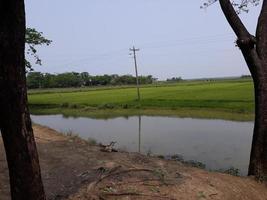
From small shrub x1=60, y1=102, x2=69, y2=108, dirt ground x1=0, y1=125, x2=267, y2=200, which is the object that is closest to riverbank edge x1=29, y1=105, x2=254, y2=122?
small shrub x1=60, y1=102, x2=69, y2=108

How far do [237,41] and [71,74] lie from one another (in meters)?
118

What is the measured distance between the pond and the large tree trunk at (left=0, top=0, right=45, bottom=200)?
8.69 m

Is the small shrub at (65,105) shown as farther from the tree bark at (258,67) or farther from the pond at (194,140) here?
the tree bark at (258,67)

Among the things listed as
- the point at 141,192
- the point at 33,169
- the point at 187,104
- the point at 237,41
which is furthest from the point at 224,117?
the point at 33,169

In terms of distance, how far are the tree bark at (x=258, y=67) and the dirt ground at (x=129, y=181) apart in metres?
0.55

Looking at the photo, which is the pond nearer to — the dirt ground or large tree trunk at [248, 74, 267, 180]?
large tree trunk at [248, 74, 267, 180]

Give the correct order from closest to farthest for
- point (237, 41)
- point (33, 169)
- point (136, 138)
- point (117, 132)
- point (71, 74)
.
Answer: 1. point (33, 169)
2. point (237, 41)
3. point (136, 138)
4. point (117, 132)
5. point (71, 74)

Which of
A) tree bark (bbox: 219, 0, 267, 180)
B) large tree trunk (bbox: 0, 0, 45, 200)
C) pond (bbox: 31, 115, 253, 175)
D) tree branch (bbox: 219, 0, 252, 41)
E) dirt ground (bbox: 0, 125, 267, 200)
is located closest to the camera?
large tree trunk (bbox: 0, 0, 45, 200)

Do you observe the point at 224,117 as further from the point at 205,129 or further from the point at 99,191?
the point at 99,191

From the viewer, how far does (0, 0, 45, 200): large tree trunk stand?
4.28 m

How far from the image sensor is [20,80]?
438cm

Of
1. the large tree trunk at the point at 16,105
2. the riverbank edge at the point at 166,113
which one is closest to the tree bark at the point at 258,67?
the large tree trunk at the point at 16,105

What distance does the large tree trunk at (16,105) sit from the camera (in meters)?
4.28

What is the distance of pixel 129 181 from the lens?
7137 mm
